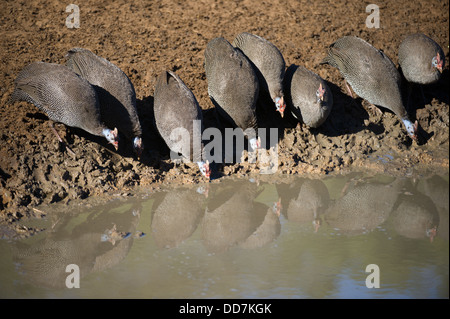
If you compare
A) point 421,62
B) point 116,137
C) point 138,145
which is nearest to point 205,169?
point 138,145

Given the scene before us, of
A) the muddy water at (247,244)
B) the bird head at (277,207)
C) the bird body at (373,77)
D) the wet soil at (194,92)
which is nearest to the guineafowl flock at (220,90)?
the bird body at (373,77)

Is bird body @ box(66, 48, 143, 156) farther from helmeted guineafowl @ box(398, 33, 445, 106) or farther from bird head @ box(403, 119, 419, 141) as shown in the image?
helmeted guineafowl @ box(398, 33, 445, 106)

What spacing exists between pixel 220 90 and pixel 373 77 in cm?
209

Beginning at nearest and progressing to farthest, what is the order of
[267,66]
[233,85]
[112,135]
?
[112,135] → [233,85] → [267,66]

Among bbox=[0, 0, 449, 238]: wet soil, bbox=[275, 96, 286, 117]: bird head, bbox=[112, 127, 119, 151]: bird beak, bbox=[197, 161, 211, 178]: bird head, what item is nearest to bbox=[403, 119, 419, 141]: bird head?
bbox=[0, 0, 449, 238]: wet soil

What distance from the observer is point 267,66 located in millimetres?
6484

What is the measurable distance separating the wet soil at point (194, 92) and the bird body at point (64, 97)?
33 centimetres

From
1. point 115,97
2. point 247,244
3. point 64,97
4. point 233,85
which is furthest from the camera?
point 233,85

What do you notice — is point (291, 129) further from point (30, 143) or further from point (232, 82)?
point (30, 143)

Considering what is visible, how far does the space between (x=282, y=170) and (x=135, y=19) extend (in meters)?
3.35

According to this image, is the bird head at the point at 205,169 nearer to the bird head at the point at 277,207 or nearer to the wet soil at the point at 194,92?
the wet soil at the point at 194,92

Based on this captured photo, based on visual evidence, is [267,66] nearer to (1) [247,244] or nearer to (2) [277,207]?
(2) [277,207]

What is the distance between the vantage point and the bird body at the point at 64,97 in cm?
559

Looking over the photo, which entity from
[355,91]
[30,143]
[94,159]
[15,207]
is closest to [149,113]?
[94,159]
